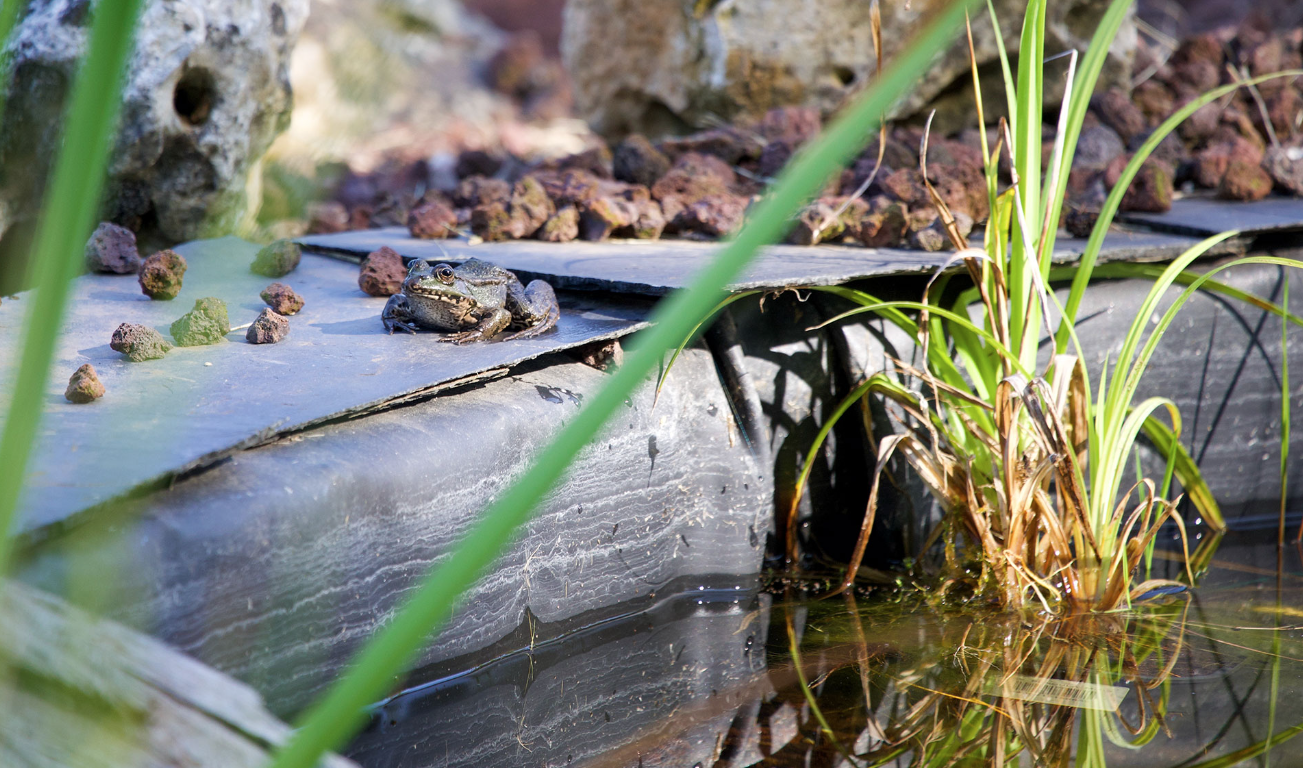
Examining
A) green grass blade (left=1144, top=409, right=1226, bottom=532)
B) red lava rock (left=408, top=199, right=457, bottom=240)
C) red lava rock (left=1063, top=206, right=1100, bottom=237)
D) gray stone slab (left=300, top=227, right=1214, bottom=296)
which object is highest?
red lava rock (left=1063, top=206, right=1100, bottom=237)

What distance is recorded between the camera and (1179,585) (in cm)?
207

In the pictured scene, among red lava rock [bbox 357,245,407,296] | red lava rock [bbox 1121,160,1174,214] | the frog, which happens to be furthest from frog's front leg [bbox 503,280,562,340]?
red lava rock [bbox 1121,160,1174,214]

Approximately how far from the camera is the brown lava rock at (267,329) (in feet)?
6.30

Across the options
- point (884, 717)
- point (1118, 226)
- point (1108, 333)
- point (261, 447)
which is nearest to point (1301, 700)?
point (884, 717)

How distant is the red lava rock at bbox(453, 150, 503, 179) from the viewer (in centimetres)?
405

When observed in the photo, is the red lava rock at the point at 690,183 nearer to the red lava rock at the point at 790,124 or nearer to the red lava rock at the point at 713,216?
the red lava rock at the point at 713,216

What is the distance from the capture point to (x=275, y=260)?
2400 millimetres

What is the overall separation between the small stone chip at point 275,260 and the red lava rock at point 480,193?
60cm

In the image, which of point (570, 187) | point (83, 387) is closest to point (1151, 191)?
point (570, 187)

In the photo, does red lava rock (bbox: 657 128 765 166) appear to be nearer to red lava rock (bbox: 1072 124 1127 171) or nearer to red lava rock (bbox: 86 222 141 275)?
red lava rock (bbox: 1072 124 1127 171)

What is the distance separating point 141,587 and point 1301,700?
191 cm

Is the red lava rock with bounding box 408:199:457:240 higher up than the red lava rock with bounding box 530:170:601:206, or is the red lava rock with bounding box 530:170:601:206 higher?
the red lava rock with bounding box 530:170:601:206

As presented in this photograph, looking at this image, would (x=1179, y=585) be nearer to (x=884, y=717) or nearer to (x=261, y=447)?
(x=884, y=717)

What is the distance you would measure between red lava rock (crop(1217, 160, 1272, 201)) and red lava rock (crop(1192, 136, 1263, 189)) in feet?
0.09
